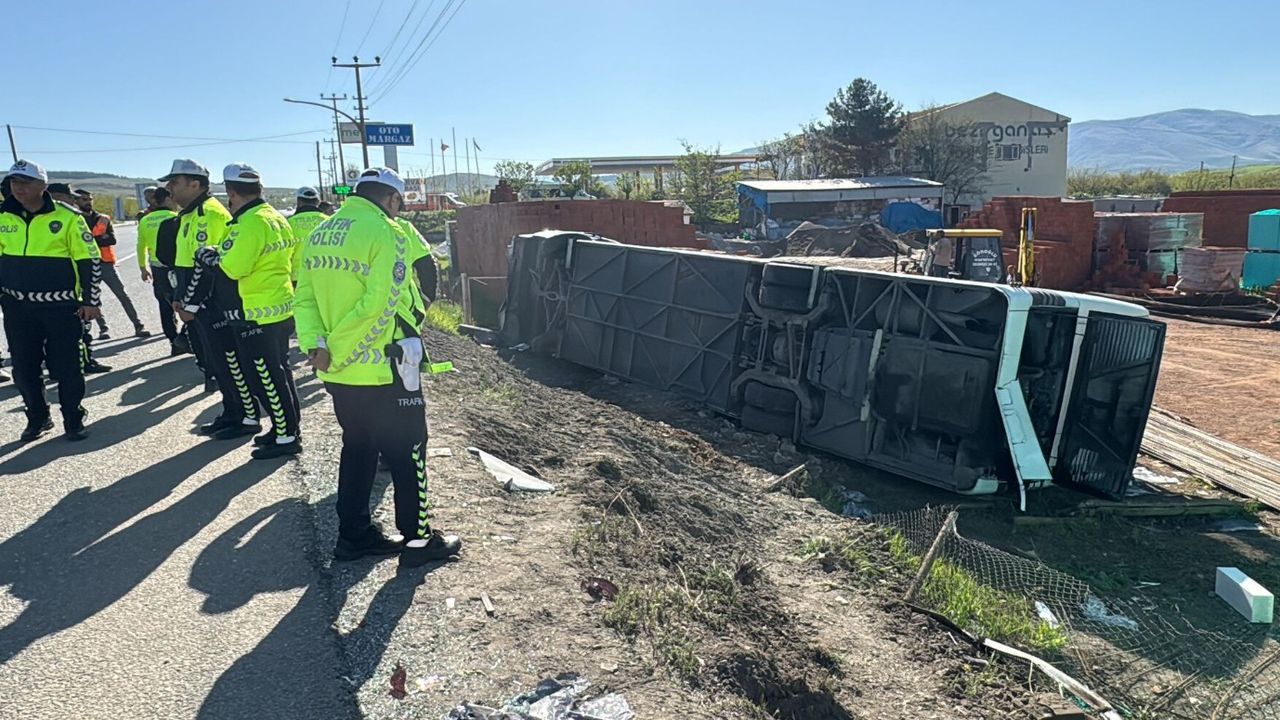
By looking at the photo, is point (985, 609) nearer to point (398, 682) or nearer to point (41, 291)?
point (398, 682)

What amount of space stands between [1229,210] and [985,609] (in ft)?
86.9

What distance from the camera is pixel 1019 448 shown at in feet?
21.8

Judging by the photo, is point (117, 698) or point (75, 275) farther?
point (75, 275)

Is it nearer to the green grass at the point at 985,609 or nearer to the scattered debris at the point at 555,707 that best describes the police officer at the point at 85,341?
the scattered debris at the point at 555,707

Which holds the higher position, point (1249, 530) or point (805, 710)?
point (805, 710)

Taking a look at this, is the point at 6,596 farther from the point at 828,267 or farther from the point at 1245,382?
the point at 1245,382

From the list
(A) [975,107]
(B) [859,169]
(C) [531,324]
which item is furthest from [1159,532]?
(A) [975,107]

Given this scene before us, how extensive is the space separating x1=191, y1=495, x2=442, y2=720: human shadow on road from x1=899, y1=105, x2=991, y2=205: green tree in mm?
50927

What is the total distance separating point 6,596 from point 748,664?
10.7 feet

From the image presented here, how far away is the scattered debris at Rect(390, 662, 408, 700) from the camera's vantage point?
9.30 feet

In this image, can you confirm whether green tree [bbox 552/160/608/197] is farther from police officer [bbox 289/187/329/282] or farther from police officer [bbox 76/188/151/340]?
police officer [bbox 289/187/329/282]

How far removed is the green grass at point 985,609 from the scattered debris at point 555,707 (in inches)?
92.8

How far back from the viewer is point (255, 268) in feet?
16.7

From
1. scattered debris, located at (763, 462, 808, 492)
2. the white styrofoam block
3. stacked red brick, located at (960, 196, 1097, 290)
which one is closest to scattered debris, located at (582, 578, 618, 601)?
scattered debris, located at (763, 462, 808, 492)
